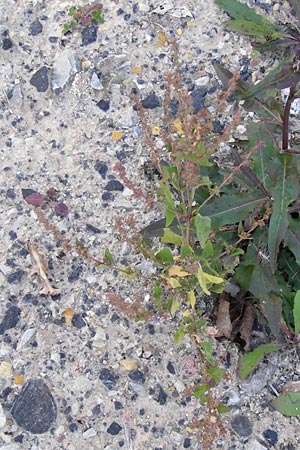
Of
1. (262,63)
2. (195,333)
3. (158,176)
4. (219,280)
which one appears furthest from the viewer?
(262,63)

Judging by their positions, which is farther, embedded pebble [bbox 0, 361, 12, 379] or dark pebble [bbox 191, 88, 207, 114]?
dark pebble [bbox 191, 88, 207, 114]

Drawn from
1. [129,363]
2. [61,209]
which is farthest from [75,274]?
[129,363]

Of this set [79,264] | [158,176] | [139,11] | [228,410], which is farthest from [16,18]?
[228,410]

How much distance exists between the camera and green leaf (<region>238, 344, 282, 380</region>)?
8.72 feet

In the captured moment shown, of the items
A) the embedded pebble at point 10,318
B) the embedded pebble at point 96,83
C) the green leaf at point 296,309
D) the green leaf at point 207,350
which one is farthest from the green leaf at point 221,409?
the embedded pebble at point 96,83

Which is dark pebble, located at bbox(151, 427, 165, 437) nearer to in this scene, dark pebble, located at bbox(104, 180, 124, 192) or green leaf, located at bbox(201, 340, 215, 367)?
green leaf, located at bbox(201, 340, 215, 367)

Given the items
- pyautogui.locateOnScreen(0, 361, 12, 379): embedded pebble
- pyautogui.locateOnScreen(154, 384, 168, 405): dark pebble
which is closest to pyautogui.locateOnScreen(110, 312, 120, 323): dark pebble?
pyautogui.locateOnScreen(154, 384, 168, 405): dark pebble

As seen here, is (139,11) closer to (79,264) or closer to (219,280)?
(79,264)

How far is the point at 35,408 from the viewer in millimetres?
2631

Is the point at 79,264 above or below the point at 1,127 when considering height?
below

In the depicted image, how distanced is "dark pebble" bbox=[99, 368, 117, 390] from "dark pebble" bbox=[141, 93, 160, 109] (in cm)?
126

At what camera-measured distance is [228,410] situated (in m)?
2.53

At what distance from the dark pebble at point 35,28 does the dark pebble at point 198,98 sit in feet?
2.83

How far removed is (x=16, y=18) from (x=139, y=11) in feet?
2.06
